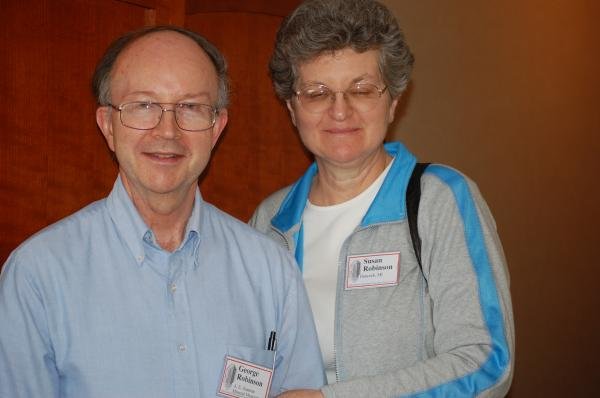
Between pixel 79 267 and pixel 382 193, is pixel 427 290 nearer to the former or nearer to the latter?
pixel 382 193

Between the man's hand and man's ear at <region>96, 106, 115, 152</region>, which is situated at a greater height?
man's ear at <region>96, 106, 115, 152</region>

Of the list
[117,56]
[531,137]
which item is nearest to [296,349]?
[117,56]

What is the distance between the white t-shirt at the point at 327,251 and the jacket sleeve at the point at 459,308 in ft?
0.81

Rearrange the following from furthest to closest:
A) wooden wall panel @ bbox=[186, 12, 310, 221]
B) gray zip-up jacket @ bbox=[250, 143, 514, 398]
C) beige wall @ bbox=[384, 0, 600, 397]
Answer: beige wall @ bbox=[384, 0, 600, 397] < wooden wall panel @ bbox=[186, 12, 310, 221] < gray zip-up jacket @ bbox=[250, 143, 514, 398]

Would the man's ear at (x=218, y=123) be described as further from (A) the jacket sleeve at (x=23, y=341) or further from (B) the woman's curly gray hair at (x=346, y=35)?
(A) the jacket sleeve at (x=23, y=341)

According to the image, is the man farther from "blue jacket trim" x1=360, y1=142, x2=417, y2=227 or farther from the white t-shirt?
"blue jacket trim" x1=360, y1=142, x2=417, y2=227

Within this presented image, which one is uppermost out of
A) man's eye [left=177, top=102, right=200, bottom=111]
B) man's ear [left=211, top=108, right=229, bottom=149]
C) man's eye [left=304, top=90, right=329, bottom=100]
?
man's eye [left=304, top=90, right=329, bottom=100]

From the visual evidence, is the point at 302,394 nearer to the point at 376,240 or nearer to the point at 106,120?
the point at 376,240

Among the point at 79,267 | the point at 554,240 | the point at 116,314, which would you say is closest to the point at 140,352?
the point at 116,314

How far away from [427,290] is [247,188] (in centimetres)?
112

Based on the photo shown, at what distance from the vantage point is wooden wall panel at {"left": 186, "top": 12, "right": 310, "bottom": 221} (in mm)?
3037

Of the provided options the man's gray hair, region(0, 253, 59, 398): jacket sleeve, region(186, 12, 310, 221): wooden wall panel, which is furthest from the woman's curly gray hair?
region(0, 253, 59, 398): jacket sleeve

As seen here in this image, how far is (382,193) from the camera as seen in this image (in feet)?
7.97

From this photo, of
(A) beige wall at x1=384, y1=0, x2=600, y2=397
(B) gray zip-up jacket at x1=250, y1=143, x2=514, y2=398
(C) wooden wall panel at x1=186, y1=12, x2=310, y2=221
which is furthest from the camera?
(A) beige wall at x1=384, y1=0, x2=600, y2=397
